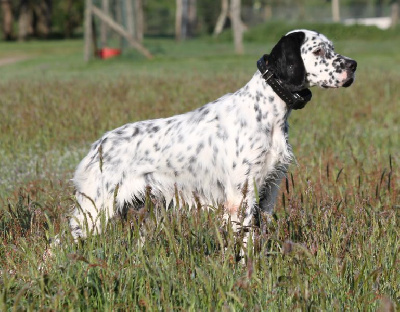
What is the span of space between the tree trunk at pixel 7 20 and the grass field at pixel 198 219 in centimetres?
3788

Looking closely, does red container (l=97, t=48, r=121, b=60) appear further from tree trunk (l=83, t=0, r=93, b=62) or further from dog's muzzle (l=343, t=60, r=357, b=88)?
dog's muzzle (l=343, t=60, r=357, b=88)

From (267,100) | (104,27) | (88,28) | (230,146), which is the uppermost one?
(267,100)

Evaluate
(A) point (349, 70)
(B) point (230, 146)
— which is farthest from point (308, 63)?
(B) point (230, 146)

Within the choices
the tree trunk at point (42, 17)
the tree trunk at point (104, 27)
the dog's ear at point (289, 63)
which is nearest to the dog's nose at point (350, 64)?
the dog's ear at point (289, 63)

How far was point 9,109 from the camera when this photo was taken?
41.5 ft

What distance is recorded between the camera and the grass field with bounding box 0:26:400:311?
386 cm

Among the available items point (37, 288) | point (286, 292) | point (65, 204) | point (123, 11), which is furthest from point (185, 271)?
point (123, 11)

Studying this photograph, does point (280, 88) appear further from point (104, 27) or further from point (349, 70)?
point (104, 27)

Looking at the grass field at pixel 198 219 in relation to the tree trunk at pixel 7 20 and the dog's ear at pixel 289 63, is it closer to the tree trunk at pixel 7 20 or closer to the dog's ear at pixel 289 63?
the dog's ear at pixel 289 63

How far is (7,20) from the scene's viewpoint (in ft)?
191

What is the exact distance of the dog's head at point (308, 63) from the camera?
5285mm

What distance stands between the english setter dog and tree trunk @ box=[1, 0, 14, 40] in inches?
2179

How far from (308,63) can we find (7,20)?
184ft

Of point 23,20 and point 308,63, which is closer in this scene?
point 308,63
